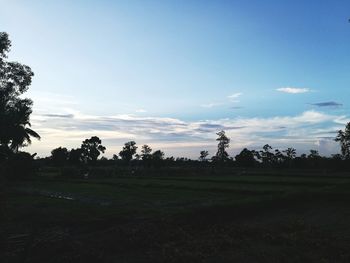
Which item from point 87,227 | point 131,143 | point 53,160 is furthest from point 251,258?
point 131,143

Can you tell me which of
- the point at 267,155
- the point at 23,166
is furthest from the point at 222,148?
A: the point at 23,166

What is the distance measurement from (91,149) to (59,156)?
947 cm

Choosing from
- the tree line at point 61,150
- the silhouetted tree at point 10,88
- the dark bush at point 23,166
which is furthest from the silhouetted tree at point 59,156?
the silhouetted tree at point 10,88

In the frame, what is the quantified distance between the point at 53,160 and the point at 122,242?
97174 mm

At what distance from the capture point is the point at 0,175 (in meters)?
15.2

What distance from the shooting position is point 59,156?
10394cm

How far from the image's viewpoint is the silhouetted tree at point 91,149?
109438 mm

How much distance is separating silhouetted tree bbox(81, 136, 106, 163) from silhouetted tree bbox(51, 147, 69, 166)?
4929mm

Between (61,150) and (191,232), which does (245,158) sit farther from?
(191,232)

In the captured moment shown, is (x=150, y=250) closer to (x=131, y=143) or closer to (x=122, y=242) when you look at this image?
(x=122, y=242)

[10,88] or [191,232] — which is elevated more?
[10,88]

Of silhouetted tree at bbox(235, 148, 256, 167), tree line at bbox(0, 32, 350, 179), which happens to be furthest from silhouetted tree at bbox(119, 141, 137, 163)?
silhouetted tree at bbox(235, 148, 256, 167)

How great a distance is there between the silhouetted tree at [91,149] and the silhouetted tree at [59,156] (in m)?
4.93

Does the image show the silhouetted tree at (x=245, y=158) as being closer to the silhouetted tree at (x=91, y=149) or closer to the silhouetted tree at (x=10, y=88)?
the silhouetted tree at (x=91, y=149)
